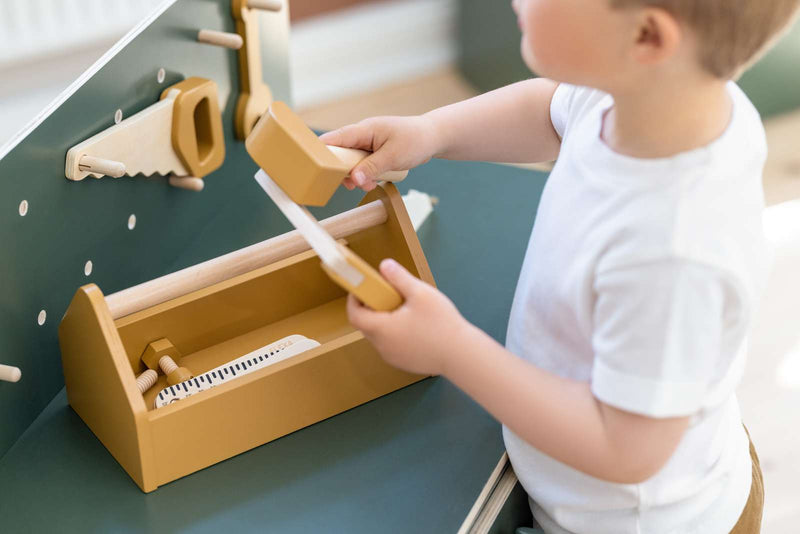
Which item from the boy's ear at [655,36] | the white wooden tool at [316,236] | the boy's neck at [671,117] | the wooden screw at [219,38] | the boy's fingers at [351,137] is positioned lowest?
the boy's fingers at [351,137]

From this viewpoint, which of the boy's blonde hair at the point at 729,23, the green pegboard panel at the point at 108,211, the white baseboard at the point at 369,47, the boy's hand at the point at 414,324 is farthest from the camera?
the white baseboard at the point at 369,47

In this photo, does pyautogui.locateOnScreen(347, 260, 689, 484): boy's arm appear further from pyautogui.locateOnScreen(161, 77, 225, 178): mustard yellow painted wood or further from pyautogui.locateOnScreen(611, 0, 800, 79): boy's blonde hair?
pyautogui.locateOnScreen(161, 77, 225, 178): mustard yellow painted wood

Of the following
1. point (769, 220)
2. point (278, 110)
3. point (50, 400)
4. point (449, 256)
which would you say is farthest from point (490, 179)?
point (769, 220)

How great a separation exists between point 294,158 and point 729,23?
1.01ft

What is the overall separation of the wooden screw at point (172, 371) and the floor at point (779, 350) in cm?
93

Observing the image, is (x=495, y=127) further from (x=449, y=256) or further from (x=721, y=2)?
(x=721, y=2)

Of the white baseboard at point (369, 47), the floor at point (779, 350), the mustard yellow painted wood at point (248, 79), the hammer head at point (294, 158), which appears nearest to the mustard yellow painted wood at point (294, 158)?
the hammer head at point (294, 158)

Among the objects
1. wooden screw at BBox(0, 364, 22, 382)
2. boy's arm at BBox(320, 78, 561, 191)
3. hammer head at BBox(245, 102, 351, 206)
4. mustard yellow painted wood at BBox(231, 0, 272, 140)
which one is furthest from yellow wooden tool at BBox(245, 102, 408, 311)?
mustard yellow painted wood at BBox(231, 0, 272, 140)

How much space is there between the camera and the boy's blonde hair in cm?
51

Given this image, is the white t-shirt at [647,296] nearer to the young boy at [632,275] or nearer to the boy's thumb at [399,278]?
the young boy at [632,275]

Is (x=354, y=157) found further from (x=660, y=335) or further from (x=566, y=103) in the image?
(x=660, y=335)

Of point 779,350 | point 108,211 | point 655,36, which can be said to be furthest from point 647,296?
point 779,350

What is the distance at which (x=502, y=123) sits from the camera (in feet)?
2.79

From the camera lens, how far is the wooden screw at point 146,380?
0.74 m
